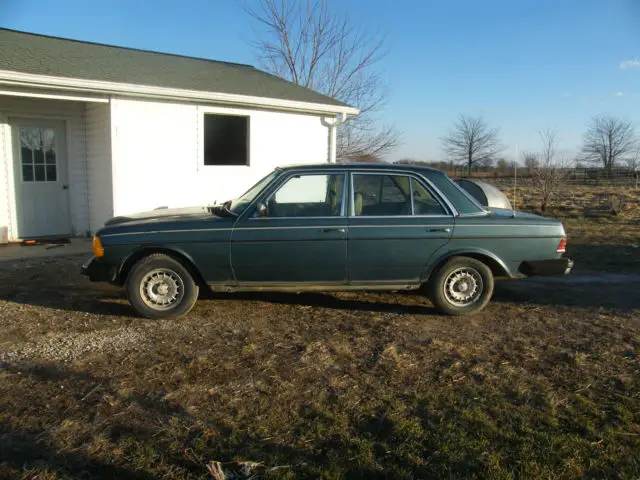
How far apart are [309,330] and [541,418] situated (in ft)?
7.60

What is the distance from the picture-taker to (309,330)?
5.04 meters

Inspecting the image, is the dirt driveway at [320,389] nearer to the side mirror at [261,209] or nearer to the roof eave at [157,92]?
the side mirror at [261,209]

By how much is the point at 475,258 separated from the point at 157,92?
20.5 feet

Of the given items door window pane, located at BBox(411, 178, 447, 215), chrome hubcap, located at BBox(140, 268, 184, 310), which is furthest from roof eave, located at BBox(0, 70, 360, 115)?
door window pane, located at BBox(411, 178, 447, 215)

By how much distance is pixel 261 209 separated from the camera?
5.20 m

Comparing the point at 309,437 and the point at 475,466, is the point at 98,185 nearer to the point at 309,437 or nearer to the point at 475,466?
the point at 309,437

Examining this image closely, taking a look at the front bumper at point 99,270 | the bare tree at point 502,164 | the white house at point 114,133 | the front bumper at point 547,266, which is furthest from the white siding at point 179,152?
the bare tree at point 502,164

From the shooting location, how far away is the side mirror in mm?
5207

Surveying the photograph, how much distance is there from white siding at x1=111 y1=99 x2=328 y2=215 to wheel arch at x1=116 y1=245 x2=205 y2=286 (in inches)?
156

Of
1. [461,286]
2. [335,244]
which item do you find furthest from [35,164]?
[461,286]

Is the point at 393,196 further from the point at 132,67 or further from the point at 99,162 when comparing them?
the point at 132,67

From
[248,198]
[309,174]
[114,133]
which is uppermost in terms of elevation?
[114,133]

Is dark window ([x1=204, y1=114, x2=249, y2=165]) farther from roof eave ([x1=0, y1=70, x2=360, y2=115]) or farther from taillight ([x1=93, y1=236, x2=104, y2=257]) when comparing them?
taillight ([x1=93, y1=236, x2=104, y2=257])

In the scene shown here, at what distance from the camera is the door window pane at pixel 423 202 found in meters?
5.42
